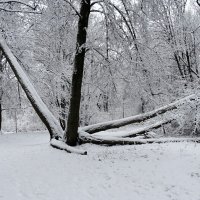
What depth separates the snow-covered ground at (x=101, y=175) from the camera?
6891 millimetres

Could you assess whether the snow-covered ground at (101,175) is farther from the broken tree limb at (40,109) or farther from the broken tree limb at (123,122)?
the broken tree limb at (123,122)

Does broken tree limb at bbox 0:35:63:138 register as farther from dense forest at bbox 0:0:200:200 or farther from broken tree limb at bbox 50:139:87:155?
broken tree limb at bbox 50:139:87:155

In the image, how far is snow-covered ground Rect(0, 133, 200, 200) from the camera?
271 inches

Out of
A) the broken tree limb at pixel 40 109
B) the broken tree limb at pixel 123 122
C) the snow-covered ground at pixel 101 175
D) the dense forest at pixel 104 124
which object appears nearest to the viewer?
the snow-covered ground at pixel 101 175

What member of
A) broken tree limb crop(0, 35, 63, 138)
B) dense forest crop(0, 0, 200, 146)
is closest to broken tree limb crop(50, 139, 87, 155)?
dense forest crop(0, 0, 200, 146)

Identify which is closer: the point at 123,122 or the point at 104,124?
the point at 104,124

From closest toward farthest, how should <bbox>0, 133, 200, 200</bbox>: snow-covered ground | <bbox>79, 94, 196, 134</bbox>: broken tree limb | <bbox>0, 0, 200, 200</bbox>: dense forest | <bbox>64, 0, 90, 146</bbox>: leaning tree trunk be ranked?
<bbox>0, 133, 200, 200</bbox>: snow-covered ground, <bbox>0, 0, 200, 200</bbox>: dense forest, <bbox>64, 0, 90, 146</bbox>: leaning tree trunk, <bbox>79, 94, 196, 134</bbox>: broken tree limb

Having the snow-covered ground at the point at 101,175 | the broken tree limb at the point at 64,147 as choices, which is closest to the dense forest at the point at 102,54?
the broken tree limb at the point at 64,147

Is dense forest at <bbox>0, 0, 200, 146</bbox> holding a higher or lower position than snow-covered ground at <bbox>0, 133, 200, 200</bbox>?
higher

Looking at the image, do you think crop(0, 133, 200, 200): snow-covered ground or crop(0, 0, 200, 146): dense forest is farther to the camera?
crop(0, 0, 200, 146): dense forest

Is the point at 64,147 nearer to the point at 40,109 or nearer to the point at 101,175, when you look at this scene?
the point at 40,109

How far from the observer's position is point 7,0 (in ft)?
38.9

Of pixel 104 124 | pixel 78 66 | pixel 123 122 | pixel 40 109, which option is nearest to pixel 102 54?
pixel 78 66

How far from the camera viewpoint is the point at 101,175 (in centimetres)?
820
